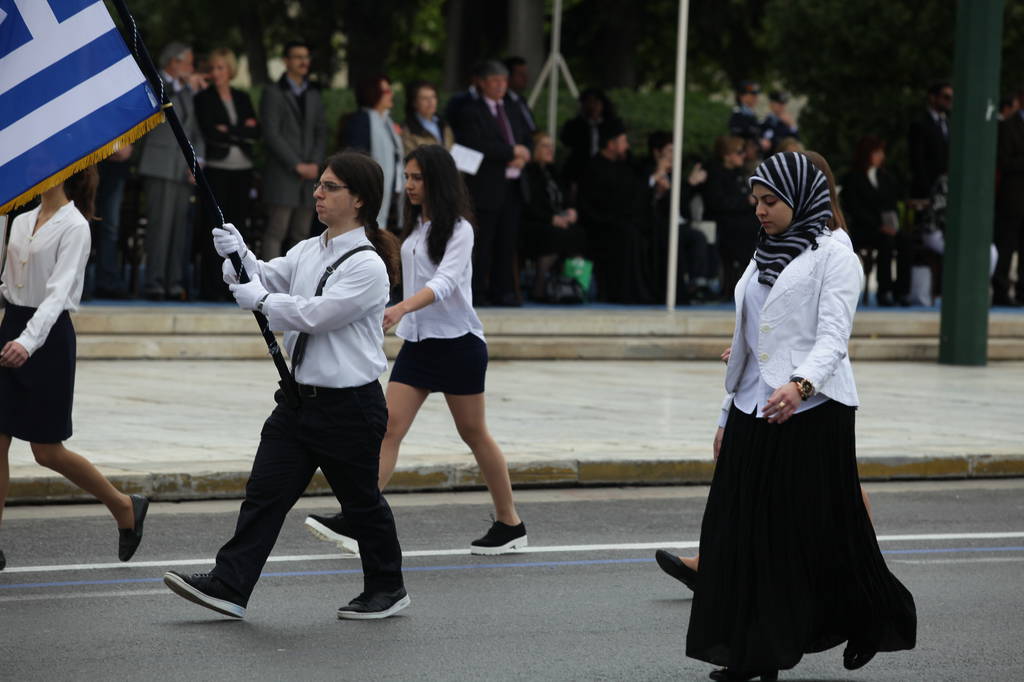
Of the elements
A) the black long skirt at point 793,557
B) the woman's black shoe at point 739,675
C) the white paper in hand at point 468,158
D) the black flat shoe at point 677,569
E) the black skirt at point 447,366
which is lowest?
the woman's black shoe at point 739,675

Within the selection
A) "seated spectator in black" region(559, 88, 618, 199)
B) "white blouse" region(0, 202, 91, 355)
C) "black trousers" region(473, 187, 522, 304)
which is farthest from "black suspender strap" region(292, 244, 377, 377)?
"seated spectator in black" region(559, 88, 618, 199)

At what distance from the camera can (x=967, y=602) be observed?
25.3 ft

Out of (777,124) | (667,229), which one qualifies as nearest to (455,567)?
(667,229)

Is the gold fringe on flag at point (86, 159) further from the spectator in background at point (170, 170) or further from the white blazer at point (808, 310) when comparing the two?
the spectator in background at point (170, 170)

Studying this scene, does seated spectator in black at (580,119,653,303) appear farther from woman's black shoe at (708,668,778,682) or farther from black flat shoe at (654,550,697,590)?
woman's black shoe at (708,668,778,682)

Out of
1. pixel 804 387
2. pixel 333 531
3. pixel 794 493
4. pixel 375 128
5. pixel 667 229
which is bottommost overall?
pixel 333 531

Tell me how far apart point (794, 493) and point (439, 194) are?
290 centimetres

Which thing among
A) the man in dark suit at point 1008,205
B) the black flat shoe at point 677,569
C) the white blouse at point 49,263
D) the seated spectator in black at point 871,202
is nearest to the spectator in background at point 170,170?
the seated spectator in black at point 871,202

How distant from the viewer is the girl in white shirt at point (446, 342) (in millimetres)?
8609

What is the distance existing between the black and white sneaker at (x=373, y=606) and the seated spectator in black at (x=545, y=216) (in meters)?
11.5

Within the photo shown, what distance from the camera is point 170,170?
657 inches

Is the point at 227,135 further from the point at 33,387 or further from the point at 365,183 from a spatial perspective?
the point at 365,183

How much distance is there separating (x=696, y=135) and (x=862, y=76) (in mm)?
10157

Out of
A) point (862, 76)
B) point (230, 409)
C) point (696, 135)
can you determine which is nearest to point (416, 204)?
point (230, 409)
